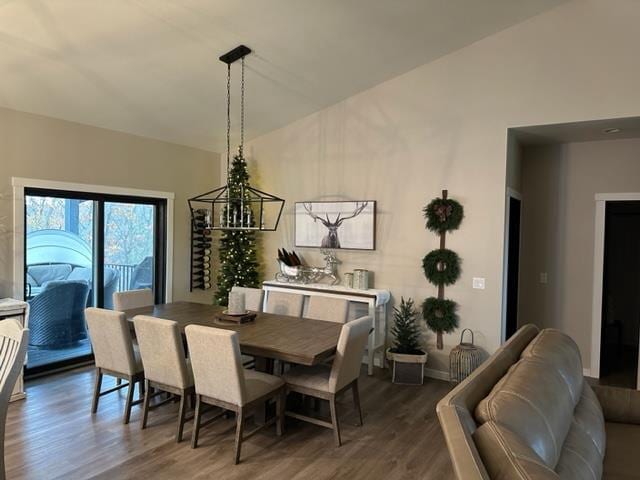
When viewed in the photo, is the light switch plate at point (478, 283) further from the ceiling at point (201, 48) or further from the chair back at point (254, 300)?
the ceiling at point (201, 48)

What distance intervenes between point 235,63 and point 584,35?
325 centimetres

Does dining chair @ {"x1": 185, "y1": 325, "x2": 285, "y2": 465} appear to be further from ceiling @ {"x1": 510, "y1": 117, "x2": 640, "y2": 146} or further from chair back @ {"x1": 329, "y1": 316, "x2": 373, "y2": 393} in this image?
ceiling @ {"x1": 510, "y1": 117, "x2": 640, "y2": 146}

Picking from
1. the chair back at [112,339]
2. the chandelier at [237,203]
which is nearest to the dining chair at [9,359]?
the chair back at [112,339]

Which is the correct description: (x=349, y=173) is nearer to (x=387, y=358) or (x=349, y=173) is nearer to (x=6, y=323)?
(x=387, y=358)

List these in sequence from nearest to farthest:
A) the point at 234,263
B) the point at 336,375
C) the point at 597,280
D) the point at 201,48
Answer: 1. the point at 336,375
2. the point at 201,48
3. the point at 597,280
4. the point at 234,263

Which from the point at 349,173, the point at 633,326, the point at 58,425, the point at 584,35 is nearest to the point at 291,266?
the point at 349,173

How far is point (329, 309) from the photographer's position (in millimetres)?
4316

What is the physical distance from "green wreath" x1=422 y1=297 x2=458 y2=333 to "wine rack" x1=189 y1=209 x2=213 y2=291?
313 centimetres

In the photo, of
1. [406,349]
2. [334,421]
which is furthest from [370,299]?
[334,421]

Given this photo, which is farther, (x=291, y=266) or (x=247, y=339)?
(x=291, y=266)

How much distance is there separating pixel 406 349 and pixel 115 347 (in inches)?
112

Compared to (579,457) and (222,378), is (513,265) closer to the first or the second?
(579,457)

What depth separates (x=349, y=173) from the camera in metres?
5.45

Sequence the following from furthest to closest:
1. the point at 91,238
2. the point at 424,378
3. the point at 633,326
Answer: the point at 633,326
the point at 91,238
the point at 424,378
